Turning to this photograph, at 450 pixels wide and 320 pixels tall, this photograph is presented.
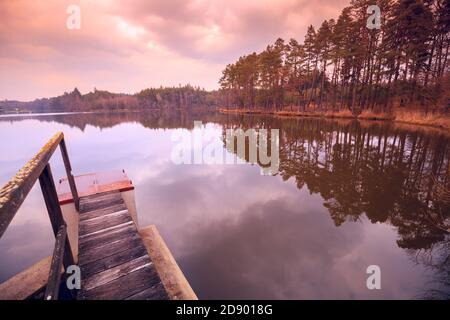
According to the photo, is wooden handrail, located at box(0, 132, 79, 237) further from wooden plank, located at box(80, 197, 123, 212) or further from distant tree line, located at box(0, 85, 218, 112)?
distant tree line, located at box(0, 85, 218, 112)

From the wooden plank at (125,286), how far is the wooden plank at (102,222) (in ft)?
4.77

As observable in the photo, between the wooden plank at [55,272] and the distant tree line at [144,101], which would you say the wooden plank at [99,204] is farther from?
the distant tree line at [144,101]

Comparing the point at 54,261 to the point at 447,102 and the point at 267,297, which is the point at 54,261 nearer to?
the point at 267,297

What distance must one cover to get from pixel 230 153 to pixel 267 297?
11424 mm

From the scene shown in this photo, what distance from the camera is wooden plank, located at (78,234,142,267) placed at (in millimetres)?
3041

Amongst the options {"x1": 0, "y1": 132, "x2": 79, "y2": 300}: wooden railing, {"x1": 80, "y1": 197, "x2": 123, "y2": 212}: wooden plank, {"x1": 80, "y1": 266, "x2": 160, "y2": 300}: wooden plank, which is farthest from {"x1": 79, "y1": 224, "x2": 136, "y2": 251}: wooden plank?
{"x1": 80, "y1": 197, "x2": 123, "y2": 212}: wooden plank

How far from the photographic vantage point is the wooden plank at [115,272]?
262 cm

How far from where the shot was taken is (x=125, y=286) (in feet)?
8.49

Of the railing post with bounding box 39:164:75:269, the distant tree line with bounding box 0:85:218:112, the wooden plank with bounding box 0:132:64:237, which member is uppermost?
the distant tree line with bounding box 0:85:218:112

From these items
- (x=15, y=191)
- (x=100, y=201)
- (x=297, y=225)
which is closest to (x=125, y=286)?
(x=15, y=191)

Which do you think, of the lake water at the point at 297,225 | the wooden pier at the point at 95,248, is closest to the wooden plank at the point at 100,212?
the wooden pier at the point at 95,248

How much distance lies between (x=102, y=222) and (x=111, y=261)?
1.23 m

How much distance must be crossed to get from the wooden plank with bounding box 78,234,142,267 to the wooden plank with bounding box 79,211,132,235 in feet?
1.98
